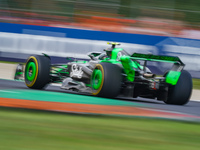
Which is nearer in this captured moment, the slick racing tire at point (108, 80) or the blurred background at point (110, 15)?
the slick racing tire at point (108, 80)

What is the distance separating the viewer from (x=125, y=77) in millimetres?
7852

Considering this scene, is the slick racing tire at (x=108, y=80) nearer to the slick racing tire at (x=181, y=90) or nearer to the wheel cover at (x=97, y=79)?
the wheel cover at (x=97, y=79)

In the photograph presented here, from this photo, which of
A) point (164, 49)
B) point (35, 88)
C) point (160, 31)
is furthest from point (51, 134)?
point (160, 31)

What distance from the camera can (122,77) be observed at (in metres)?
7.84

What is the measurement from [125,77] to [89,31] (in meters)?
6.30

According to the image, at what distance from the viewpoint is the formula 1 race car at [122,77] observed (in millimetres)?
7562

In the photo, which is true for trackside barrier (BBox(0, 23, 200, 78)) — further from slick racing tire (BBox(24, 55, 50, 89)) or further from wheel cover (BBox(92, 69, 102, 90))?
wheel cover (BBox(92, 69, 102, 90))

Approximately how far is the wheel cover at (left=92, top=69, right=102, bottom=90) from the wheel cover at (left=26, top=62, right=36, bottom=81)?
153cm

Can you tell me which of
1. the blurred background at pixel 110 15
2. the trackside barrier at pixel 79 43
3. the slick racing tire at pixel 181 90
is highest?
the blurred background at pixel 110 15

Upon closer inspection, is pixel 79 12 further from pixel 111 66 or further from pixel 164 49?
pixel 111 66

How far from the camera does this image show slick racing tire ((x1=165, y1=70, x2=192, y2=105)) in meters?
→ 7.89

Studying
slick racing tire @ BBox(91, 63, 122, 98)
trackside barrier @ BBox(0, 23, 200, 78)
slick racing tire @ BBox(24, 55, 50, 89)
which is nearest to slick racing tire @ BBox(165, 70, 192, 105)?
slick racing tire @ BBox(91, 63, 122, 98)

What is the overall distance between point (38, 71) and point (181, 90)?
2.87m

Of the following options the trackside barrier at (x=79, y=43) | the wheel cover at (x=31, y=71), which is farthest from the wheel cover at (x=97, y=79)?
the trackside barrier at (x=79, y=43)
